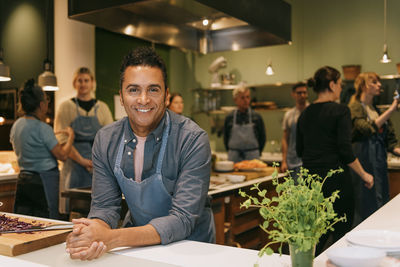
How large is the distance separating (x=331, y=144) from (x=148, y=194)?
1786mm

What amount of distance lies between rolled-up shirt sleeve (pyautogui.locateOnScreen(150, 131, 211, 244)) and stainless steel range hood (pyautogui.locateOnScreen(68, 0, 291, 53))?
1.16 metres

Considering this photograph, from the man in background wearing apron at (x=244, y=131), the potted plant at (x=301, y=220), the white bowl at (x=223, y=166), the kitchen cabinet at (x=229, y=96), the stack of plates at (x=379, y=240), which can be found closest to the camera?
the potted plant at (x=301, y=220)

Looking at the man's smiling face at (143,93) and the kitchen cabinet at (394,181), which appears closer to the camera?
the man's smiling face at (143,93)

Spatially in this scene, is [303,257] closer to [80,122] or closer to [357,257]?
[357,257]

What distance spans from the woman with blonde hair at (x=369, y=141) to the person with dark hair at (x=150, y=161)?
2.67 metres

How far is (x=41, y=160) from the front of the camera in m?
3.56

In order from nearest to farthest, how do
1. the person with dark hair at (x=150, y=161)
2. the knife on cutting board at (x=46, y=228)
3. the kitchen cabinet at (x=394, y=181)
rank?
1. the knife on cutting board at (x=46, y=228)
2. the person with dark hair at (x=150, y=161)
3. the kitchen cabinet at (x=394, y=181)

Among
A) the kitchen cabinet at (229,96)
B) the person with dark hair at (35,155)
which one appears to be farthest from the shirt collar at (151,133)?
the kitchen cabinet at (229,96)

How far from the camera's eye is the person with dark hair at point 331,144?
3.06 meters

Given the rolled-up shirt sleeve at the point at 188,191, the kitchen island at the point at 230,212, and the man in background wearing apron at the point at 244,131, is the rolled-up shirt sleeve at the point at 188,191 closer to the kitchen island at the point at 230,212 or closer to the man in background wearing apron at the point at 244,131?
the kitchen island at the point at 230,212

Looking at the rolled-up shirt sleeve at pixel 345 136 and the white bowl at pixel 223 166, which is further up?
the rolled-up shirt sleeve at pixel 345 136

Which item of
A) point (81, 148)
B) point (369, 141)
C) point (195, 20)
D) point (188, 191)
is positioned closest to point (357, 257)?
point (188, 191)

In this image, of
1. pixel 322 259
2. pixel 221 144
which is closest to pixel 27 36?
pixel 221 144

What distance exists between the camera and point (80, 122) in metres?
4.14
